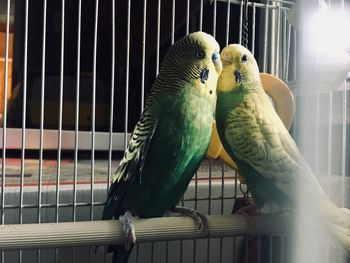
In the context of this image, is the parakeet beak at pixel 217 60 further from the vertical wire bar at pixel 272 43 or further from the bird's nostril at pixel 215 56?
the vertical wire bar at pixel 272 43

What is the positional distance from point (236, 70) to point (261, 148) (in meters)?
0.10

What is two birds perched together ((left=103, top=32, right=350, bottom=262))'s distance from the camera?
558 millimetres

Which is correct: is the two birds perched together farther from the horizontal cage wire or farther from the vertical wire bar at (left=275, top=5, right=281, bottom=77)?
the vertical wire bar at (left=275, top=5, right=281, bottom=77)

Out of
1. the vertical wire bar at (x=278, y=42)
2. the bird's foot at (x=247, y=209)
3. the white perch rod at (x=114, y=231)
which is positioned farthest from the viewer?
the vertical wire bar at (x=278, y=42)

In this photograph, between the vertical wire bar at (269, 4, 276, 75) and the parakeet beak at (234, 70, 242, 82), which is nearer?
the parakeet beak at (234, 70, 242, 82)

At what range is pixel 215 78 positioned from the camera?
577 millimetres

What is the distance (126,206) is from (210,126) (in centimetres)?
13

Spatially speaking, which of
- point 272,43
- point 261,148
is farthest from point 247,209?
point 272,43

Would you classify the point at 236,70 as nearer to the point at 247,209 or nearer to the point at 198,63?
the point at 198,63

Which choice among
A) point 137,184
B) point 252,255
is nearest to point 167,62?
point 137,184

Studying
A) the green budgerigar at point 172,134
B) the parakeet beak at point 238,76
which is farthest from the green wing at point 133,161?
the parakeet beak at point 238,76

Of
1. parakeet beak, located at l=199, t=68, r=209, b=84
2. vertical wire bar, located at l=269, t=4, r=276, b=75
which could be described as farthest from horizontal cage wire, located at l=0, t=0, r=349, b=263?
parakeet beak, located at l=199, t=68, r=209, b=84

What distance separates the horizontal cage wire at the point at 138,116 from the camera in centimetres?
60

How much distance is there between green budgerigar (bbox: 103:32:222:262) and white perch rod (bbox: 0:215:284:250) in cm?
2
